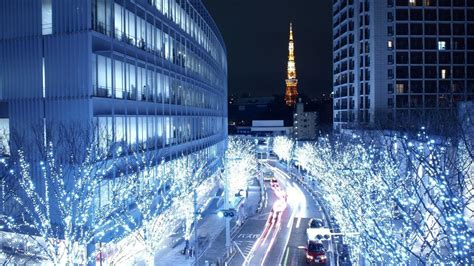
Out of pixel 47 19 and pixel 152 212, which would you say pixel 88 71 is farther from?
pixel 152 212

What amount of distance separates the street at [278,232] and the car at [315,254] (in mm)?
689

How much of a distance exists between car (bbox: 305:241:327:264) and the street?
27.1 inches

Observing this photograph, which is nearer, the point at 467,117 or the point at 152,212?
the point at 467,117

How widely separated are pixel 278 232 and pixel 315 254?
7.62 metres

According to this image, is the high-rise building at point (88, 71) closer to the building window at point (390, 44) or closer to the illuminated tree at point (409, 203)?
the illuminated tree at point (409, 203)

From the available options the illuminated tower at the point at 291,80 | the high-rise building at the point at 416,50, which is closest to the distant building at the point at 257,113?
the illuminated tower at the point at 291,80

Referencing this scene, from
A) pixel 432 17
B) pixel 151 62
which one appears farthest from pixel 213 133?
pixel 432 17

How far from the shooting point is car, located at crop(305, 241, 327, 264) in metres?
23.8

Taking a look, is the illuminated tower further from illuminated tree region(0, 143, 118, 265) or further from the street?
illuminated tree region(0, 143, 118, 265)

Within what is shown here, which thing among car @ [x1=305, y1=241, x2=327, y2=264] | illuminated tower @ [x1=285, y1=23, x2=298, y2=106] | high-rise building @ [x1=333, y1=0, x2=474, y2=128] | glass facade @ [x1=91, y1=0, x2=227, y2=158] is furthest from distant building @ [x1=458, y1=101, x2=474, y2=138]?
illuminated tower @ [x1=285, y1=23, x2=298, y2=106]

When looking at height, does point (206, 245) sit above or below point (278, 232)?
above

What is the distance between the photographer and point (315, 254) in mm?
23938

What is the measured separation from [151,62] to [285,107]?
374ft

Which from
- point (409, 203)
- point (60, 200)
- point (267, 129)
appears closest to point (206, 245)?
point (60, 200)
